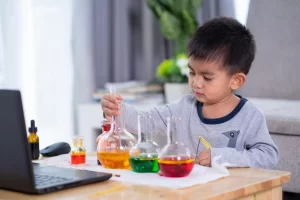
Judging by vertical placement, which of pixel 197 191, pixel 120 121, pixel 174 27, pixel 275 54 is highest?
pixel 174 27

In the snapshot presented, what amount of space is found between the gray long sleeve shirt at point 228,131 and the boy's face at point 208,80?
0.06 m

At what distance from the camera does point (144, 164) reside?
1.48 metres

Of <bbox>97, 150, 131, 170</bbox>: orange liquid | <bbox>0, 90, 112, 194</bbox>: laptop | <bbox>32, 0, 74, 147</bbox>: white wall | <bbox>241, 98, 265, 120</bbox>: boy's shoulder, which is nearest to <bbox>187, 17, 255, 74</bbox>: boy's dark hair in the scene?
<bbox>241, 98, 265, 120</bbox>: boy's shoulder

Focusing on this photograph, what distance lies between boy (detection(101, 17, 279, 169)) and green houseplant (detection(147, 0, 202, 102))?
136 cm

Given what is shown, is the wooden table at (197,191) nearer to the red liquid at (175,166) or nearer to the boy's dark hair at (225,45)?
the red liquid at (175,166)

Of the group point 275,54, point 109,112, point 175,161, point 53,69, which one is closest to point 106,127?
point 109,112

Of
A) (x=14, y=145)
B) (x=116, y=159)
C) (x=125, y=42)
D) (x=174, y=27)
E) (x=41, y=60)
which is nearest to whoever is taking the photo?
(x=14, y=145)

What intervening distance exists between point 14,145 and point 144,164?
1.09 ft

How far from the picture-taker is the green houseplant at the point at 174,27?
325cm

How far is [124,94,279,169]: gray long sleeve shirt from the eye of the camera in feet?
5.32

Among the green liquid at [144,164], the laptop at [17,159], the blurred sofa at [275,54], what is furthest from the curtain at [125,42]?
the laptop at [17,159]

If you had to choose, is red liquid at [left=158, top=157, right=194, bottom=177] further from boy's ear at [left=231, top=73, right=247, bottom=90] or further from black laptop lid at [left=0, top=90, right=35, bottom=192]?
boy's ear at [left=231, top=73, right=247, bottom=90]

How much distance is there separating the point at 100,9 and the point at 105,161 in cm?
199

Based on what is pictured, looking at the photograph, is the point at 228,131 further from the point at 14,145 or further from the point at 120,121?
the point at 14,145
